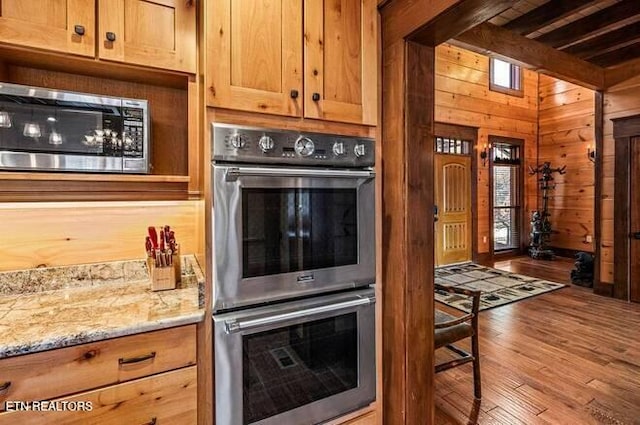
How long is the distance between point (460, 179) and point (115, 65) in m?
5.97

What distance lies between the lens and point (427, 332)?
163 centimetres

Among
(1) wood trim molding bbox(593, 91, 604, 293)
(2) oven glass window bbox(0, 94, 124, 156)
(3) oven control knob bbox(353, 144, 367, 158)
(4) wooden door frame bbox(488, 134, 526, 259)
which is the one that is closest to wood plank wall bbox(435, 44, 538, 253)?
(4) wooden door frame bbox(488, 134, 526, 259)

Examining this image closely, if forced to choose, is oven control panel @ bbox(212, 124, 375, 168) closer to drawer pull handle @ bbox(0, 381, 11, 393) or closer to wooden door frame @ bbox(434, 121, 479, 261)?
drawer pull handle @ bbox(0, 381, 11, 393)

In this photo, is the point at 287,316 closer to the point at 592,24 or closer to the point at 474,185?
the point at 592,24

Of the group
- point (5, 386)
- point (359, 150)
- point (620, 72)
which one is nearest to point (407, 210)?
point (359, 150)

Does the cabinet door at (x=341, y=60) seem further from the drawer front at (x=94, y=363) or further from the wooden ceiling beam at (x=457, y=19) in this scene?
the drawer front at (x=94, y=363)

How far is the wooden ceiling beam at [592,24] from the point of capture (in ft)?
9.44

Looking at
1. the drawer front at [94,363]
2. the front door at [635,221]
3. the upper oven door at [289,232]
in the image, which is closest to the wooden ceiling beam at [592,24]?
the front door at [635,221]

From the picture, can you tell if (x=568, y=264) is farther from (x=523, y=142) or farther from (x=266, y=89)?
(x=266, y=89)

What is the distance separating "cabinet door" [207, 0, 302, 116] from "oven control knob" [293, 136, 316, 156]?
13 cm

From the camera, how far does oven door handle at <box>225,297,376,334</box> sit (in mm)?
1295

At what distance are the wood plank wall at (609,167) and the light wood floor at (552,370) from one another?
583 mm

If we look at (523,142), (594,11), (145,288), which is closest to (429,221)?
(145,288)

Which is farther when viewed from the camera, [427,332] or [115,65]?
[427,332]
